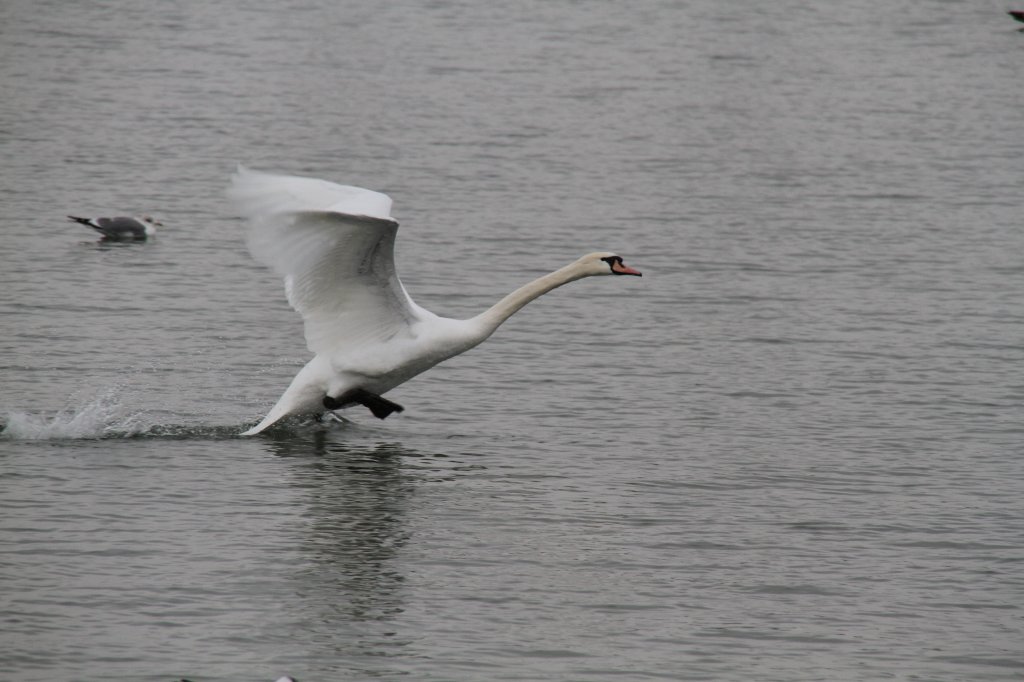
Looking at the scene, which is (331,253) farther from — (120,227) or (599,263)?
(120,227)

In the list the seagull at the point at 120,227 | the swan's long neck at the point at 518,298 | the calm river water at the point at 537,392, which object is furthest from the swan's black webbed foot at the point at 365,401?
the seagull at the point at 120,227

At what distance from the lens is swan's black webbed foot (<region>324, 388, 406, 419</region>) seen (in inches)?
455

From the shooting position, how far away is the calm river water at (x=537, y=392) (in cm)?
854

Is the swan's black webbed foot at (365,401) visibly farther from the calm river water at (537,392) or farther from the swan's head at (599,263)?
the swan's head at (599,263)

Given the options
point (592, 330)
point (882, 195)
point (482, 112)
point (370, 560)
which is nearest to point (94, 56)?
point (482, 112)

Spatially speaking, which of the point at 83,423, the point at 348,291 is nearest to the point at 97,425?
the point at 83,423

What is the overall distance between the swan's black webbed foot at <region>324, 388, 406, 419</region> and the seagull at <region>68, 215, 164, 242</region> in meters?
6.26

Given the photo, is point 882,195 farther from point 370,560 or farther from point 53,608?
point 53,608

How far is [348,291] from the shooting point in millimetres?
11258

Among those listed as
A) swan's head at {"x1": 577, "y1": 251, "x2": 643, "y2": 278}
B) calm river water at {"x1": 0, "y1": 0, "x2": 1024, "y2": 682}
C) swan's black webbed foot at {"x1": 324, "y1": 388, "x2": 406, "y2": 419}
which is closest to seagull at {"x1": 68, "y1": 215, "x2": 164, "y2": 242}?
calm river water at {"x1": 0, "y1": 0, "x2": 1024, "y2": 682}

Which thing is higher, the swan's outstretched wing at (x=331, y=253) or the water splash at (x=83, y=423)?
the swan's outstretched wing at (x=331, y=253)

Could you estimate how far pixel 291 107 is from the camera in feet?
81.1

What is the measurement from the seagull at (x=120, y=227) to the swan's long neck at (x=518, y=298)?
6905mm

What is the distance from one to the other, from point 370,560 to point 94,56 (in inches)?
790
